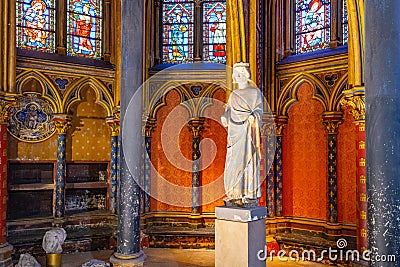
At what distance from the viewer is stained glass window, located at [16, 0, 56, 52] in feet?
35.4

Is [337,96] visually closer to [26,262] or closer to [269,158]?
[269,158]

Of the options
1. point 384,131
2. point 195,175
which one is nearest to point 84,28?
point 195,175

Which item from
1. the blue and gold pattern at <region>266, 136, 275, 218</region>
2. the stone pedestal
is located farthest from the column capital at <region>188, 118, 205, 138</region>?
the stone pedestal

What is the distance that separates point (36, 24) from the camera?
11.0 metres

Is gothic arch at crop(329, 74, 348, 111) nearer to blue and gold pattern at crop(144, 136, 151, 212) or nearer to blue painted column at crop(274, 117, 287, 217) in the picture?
blue painted column at crop(274, 117, 287, 217)

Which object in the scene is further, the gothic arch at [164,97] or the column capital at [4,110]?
the gothic arch at [164,97]

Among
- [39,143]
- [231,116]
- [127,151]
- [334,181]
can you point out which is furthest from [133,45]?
[334,181]

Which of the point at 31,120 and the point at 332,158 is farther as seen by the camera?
the point at 31,120

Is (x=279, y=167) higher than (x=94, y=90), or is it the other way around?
(x=94, y=90)

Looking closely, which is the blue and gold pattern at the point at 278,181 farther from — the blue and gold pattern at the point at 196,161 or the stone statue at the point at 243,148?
the stone statue at the point at 243,148

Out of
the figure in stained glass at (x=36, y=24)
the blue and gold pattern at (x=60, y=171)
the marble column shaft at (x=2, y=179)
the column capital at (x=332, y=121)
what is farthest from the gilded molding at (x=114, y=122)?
the column capital at (x=332, y=121)

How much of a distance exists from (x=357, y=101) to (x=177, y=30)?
19.0 feet

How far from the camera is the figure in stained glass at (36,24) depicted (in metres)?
10.9

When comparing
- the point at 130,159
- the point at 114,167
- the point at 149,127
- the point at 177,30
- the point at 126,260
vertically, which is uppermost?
the point at 177,30
